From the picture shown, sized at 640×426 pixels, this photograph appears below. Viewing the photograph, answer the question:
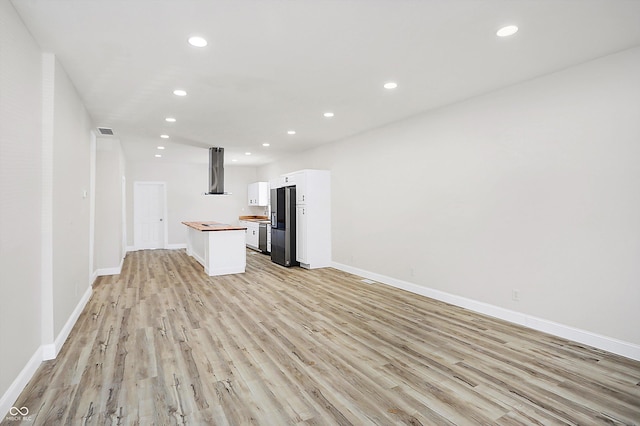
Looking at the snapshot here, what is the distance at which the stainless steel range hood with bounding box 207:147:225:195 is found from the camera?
25.9 feet

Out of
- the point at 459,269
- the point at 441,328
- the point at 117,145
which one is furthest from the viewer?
the point at 117,145

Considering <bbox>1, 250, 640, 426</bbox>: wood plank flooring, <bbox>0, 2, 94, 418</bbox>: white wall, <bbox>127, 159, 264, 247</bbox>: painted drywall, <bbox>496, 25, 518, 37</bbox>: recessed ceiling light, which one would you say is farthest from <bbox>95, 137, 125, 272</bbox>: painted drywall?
<bbox>496, 25, 518, 37</bbox>: recessed ceiling light

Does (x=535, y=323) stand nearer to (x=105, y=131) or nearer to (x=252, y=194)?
(x=105, y=131)

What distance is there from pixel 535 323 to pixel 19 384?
4.62m

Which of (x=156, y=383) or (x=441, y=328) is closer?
(x=156, y=383)

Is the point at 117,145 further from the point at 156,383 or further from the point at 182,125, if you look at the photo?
the point at 156,383

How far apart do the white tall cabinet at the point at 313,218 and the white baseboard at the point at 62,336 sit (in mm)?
3887

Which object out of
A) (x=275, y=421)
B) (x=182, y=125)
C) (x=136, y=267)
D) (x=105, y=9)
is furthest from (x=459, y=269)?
(x=136, y=267)

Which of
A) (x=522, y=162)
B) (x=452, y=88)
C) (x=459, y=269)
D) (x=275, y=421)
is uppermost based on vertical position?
(x=452, y=88)

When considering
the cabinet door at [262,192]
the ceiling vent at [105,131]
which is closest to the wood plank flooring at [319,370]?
the ceiling vent at [105,131]

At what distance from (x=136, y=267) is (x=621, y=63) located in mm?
8446

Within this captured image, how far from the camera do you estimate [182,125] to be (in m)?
5.67

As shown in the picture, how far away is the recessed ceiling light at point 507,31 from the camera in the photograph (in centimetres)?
261

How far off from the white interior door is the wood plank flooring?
603cm
